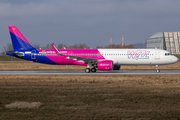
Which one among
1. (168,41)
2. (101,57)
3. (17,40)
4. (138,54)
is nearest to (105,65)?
(101,57)

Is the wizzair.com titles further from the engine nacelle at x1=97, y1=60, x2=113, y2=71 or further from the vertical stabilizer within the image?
the vertical stabilizer

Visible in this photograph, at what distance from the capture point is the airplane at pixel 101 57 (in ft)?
110

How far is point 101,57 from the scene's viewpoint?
3425cm

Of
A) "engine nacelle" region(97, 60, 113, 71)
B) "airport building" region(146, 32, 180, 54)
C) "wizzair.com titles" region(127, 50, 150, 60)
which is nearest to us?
"engine nacelle" region(97, 60, 113, 71)

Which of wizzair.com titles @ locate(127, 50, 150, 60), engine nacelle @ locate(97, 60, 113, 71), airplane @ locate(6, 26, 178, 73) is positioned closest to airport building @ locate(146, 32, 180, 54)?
airplane @ locate(6, 26, 178, 73)

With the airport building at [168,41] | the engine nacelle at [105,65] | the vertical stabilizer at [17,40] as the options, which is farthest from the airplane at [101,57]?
the airport building at [168,41]

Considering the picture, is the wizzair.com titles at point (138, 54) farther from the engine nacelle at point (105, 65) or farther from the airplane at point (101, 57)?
the engine nacelle at point (105, 65)

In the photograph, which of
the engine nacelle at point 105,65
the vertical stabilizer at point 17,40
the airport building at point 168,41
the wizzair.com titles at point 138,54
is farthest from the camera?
the airport building at point 168,41

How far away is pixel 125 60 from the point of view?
33875mm

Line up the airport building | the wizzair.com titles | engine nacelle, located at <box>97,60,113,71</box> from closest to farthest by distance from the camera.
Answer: engine nacelle, located at <box>97,60,113,71</box>
the wizzair.com titles
the airport building

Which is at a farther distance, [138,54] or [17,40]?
[17,40]

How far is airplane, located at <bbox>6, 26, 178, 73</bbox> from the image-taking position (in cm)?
3353

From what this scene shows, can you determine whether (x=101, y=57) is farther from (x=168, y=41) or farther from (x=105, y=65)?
(x=168, y=41)

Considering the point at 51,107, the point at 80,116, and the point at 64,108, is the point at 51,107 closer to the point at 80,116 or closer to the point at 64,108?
the point at 64,108
